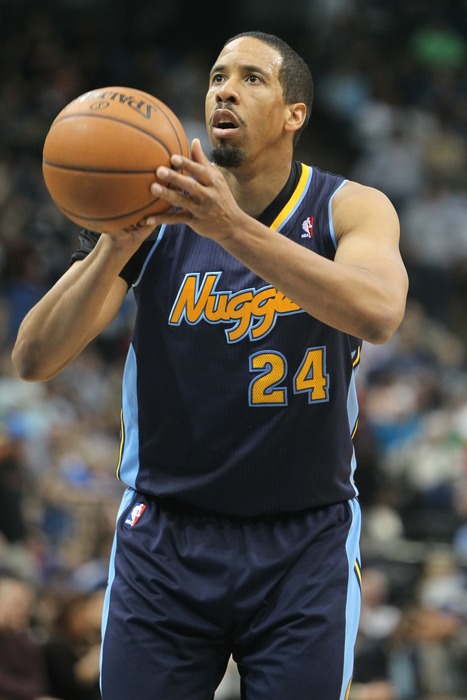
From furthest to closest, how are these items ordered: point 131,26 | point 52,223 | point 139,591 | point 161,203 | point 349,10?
point 349,10
point 131,26
point 52,223
point 139,591
point 161,203

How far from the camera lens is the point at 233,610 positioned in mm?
3684

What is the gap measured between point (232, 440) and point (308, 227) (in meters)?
0.73

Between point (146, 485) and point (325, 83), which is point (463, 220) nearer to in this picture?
point (325, 83)

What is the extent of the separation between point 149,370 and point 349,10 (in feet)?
48.7

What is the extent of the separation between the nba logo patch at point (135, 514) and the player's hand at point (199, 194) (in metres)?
Result: 1.12

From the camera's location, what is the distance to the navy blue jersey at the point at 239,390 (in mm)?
3736

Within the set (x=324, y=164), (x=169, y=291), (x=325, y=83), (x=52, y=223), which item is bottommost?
(x=169, y=291)

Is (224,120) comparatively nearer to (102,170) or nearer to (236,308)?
(236,308)

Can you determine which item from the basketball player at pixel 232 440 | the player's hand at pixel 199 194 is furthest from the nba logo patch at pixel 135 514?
the player's hand at pixel 199 194

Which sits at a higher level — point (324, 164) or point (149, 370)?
point (324, 164)

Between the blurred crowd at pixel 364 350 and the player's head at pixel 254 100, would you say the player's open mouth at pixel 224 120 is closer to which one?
the player's head at pixel 254 100

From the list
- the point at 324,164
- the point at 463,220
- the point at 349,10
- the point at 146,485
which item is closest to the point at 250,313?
the point at 146,485

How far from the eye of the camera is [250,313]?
3756mm

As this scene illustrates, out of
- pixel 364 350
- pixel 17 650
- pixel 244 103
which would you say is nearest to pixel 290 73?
pixel 244 103
